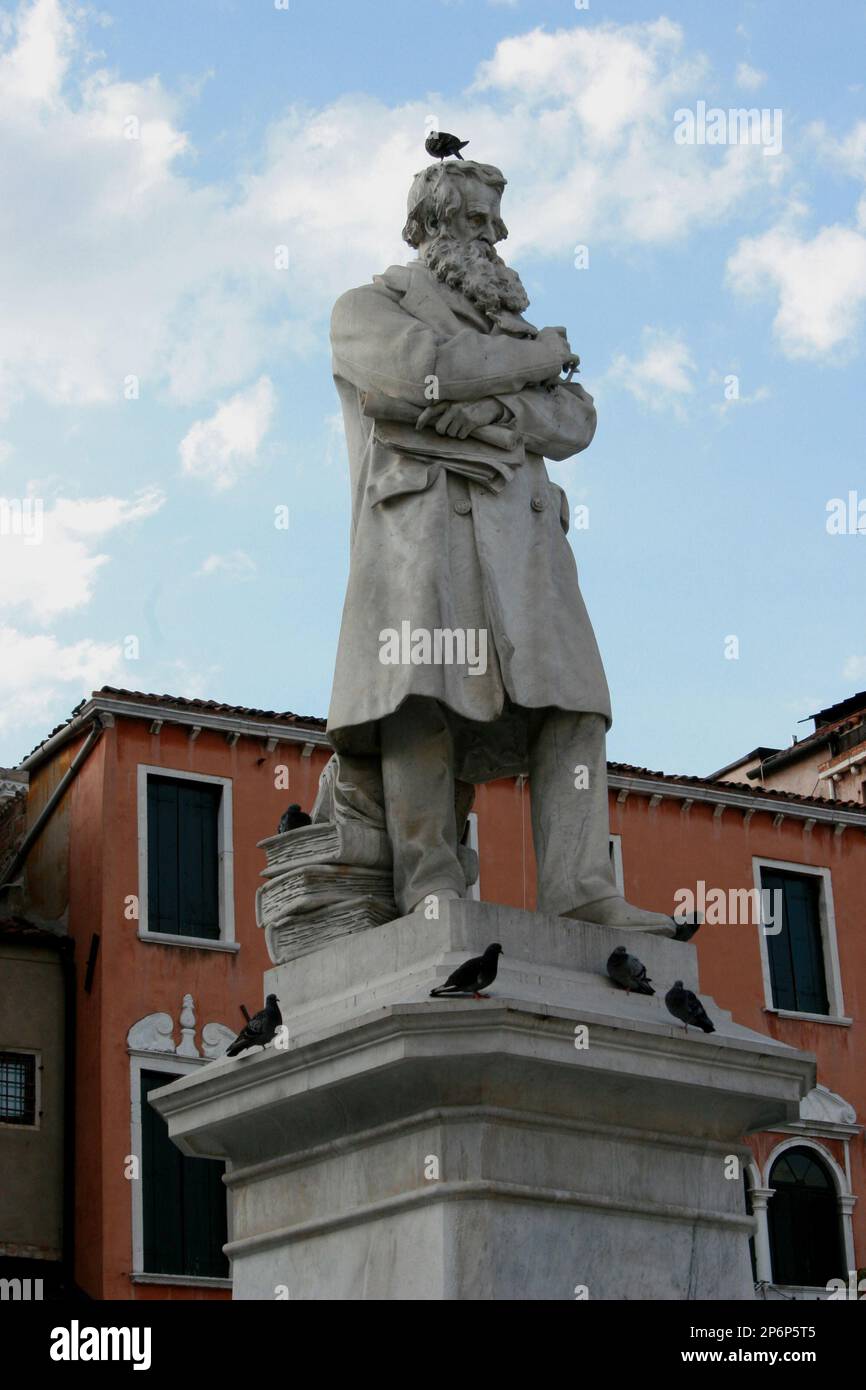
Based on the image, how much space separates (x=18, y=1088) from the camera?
29.2 metres

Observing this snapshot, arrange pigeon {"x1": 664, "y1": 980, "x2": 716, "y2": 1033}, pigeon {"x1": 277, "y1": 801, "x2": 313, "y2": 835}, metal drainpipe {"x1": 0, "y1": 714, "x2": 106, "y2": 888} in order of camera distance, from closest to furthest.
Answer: pigeon {"x1": 664, "y1": 980, "x2": 716, "y2": 1033} → pigeon {"x1": 277, "y1": 801, "x2": 313, "y2": 835} → metal drainpipe {"x1": 0, "y1": 714, "x2": 106, "y2": 888}

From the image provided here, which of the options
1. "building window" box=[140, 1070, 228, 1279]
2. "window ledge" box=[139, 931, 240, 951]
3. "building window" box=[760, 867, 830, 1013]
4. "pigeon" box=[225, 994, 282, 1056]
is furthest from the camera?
"building window" box=[760, 867, 830, 1013]

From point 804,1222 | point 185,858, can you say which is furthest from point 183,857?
point 804,1222

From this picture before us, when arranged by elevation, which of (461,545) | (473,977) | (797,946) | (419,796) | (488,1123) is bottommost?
(488,1123)

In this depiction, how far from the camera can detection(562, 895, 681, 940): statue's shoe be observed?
8.78 metres

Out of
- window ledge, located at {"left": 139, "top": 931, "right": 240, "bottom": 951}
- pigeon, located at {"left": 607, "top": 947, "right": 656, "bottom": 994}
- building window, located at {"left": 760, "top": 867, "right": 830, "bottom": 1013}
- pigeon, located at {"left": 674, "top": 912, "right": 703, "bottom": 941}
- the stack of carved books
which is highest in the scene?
building window, located at {"left": 760, "top": 867, "right": 830, "bottom": 1013}

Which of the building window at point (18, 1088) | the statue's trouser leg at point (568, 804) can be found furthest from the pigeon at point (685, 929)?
the building window at point (18, 1088)

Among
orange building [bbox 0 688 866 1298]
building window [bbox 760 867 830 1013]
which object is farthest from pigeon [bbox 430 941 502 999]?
building window [bbox 760 867 830 1013]

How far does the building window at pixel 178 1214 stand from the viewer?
27.7m

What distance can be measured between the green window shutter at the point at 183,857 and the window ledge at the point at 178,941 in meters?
0.15

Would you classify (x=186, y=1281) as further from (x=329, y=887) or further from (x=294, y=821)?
(x=329, y=887)

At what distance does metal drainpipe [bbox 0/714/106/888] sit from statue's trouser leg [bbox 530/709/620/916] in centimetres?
2143

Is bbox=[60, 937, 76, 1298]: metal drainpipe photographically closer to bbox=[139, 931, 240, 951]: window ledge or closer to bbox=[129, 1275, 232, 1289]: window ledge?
bbox=[129, 1275, 232, 1289]: window ledge

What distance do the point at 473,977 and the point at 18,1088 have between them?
73.6ft
